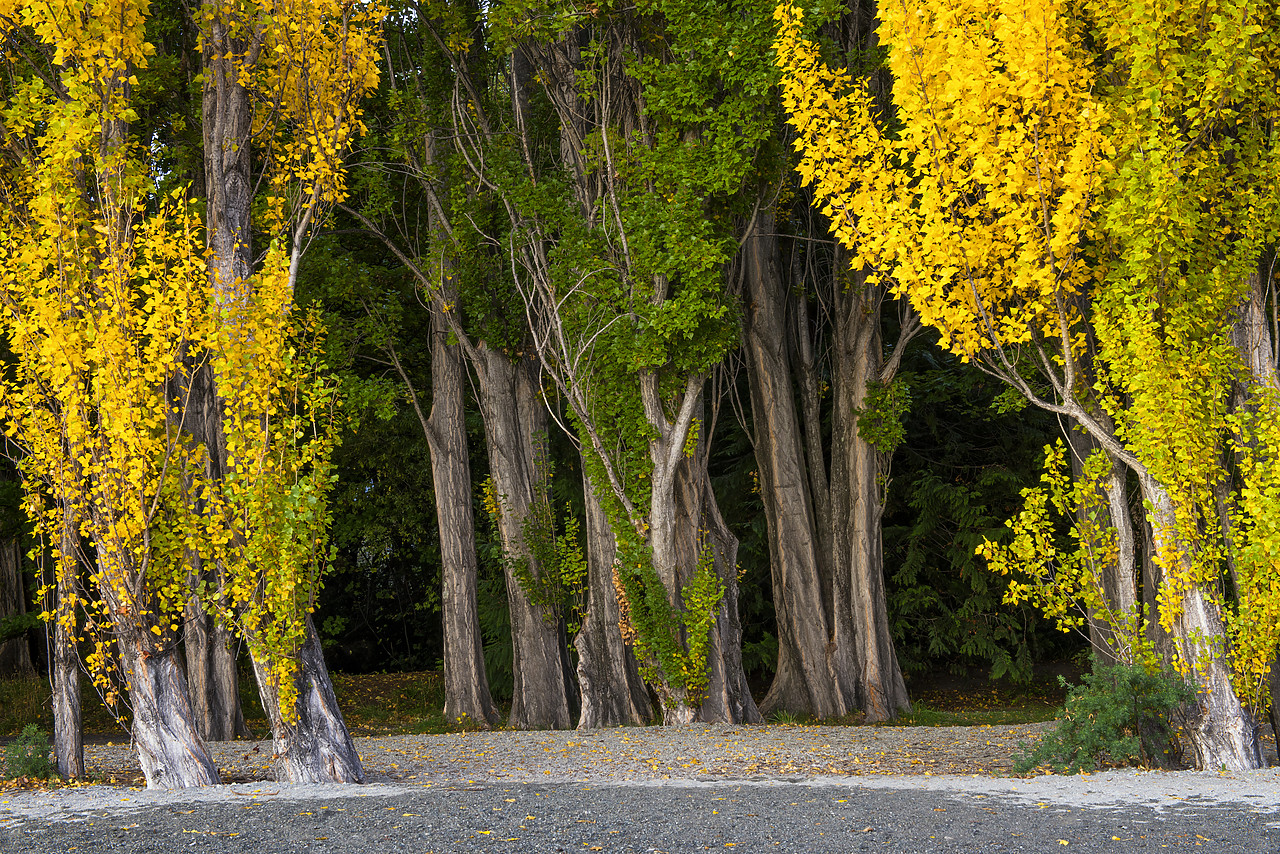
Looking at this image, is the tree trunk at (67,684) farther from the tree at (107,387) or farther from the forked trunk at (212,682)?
the forked trunk at (212,682)

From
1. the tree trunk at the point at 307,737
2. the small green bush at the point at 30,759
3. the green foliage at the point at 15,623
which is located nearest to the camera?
the tree trunk at the point at 307,737

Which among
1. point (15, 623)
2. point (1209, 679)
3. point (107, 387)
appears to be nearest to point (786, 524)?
point (1209, 679)

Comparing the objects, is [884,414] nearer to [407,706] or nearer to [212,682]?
[212,682]

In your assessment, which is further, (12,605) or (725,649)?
(12,605)

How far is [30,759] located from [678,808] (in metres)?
4.82

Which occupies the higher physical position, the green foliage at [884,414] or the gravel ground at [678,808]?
the green foliage at [884,414]

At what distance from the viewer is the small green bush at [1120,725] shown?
649 cm

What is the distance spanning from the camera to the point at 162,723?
673cm

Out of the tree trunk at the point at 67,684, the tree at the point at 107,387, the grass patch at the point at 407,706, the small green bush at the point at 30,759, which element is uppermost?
the tree at the point at 107,387

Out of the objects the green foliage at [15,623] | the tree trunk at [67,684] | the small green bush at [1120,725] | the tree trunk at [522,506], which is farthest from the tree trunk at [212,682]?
the small green bush at [1120,725]

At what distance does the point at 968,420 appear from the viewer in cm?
1530

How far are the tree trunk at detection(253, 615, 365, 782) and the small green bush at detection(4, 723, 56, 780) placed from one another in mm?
1684

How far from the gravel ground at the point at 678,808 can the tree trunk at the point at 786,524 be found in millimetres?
3954

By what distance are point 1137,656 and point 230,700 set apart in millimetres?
8892
